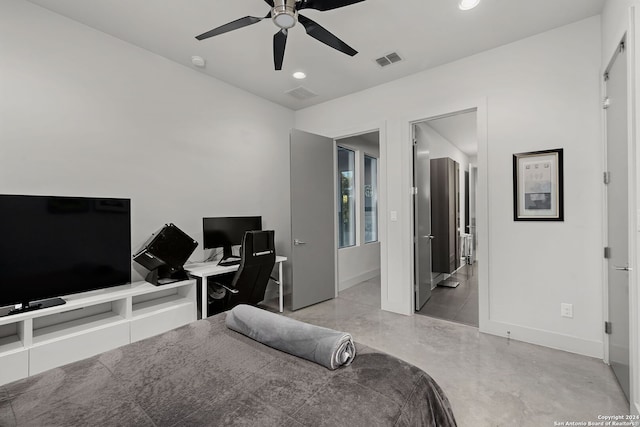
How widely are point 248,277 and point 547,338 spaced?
2.94m

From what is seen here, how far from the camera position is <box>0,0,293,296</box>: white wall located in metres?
2.30

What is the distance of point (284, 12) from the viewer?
1.90 m

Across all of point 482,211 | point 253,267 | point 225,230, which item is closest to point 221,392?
point 253,267

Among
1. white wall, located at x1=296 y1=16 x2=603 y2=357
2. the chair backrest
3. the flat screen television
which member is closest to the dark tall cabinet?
white wall, located at x1=296 y1=16 x2=603 y2=357

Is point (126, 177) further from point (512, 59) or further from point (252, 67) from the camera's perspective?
point (512, 59)

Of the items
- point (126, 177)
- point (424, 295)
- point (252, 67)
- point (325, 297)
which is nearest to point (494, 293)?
point (424, 295)

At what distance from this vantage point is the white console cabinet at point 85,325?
200cm

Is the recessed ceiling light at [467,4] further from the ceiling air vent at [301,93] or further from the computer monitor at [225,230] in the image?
the computer monitor at [225,230]

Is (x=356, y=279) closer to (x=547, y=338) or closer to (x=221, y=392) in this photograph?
(x=547, y=338)

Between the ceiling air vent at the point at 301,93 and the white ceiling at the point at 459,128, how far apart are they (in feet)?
5.66

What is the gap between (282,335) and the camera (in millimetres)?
1415

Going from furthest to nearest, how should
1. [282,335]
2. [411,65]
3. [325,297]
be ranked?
[325,297]
[411,65]
[282,335]

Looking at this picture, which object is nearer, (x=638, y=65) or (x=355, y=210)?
(x=638, y=65)

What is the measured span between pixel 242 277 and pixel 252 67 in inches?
94.3
